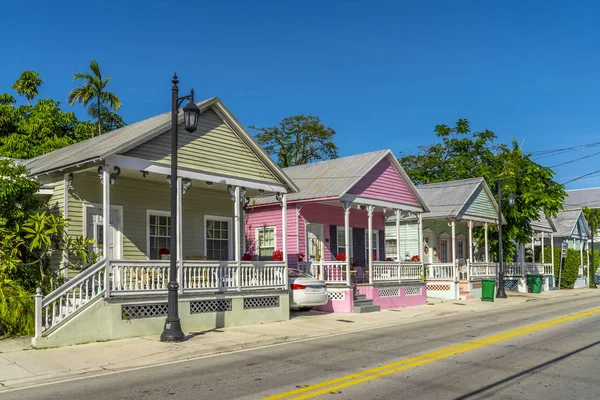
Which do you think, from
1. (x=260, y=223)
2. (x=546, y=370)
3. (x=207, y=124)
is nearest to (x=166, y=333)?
(x=207, y=124)

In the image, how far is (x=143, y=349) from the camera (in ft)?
41.9

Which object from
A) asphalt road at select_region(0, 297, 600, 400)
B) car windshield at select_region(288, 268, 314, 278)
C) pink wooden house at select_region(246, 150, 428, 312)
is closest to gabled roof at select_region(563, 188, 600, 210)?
pink wooden house at select_region(246, 150, 428, 312)

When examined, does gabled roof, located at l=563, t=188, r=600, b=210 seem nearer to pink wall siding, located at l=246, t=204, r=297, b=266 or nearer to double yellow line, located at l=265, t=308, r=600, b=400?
pink wall siding, located at l=246, t=204, r=297, b=266

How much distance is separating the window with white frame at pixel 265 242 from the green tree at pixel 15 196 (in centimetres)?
1069

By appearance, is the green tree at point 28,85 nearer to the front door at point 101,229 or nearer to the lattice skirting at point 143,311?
the front door at point 101,229

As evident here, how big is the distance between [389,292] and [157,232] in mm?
10031

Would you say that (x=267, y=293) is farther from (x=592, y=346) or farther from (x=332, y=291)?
(x=592, y=346)

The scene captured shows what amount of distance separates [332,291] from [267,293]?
13.3 feet

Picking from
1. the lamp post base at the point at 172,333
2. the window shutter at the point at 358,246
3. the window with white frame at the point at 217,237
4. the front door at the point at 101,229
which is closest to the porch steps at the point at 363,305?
the window shutter at the point at 358,246

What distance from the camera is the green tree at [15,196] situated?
1462cm

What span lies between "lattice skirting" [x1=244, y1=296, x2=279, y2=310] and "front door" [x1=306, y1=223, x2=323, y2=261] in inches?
217

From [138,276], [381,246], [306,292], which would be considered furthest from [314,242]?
[138,276]

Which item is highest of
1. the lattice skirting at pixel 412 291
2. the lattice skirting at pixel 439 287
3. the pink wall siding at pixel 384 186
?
the pink wall siding at pixel 384 186

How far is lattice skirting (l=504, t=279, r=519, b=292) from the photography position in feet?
114
